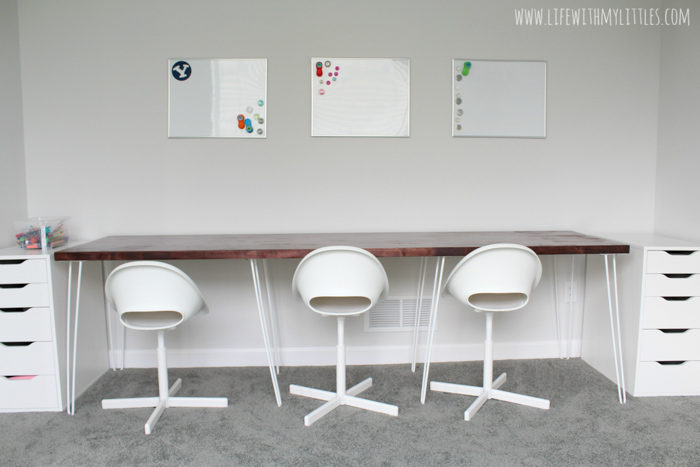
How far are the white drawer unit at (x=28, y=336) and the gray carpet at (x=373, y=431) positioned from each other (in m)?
0.09

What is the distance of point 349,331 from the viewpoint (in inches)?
114

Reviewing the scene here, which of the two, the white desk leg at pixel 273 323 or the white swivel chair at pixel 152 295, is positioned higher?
the white swivel chair at pixel 152 295

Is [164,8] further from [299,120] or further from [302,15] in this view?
[299,120]

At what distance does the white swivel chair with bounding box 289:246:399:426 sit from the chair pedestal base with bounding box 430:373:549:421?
35 centimetres

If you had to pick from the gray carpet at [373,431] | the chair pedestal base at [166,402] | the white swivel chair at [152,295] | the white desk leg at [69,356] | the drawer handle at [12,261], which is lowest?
the gray carpet at [373,431]

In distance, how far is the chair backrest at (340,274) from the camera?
2.00 metres

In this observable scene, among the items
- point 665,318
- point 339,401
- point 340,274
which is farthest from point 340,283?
point 665,318

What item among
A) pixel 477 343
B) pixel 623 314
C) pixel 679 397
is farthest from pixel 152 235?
pixel 679 397

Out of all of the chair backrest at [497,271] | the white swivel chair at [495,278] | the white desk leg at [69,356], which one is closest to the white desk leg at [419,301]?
the white swivel chair at [495,278]

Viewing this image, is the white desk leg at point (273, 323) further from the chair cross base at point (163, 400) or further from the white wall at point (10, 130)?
the white wall at point (10, 130)

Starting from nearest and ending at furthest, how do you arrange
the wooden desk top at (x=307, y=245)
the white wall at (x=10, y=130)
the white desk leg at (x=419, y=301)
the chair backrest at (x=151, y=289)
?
the chair backrest at (x=151, y=289), the wooden desk top at (x=307, y=245), the white wall at (x=10, y=130), the white desk leg at (x=419, y=301)

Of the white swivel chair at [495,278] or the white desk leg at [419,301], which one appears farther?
the white desk leg at [419,301]

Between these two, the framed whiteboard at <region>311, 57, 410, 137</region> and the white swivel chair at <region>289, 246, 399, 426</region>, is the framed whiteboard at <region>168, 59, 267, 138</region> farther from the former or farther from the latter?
the white swivel chair at <region>289, 246, 399, 426</region>

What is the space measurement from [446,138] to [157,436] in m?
2.21
